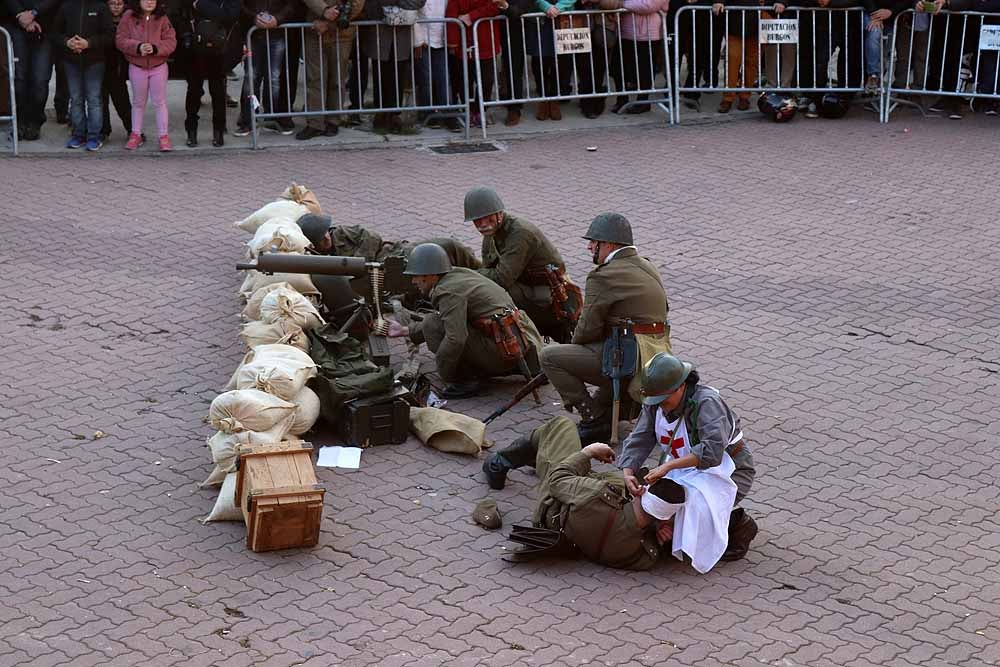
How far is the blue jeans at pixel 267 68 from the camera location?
1550 centimetres

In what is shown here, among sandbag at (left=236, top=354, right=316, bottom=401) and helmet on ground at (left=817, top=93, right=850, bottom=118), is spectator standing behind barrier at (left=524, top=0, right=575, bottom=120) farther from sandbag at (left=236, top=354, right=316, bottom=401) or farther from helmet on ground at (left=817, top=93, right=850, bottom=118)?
sandbag at (left=236, top=354, right=316, bottom=401)

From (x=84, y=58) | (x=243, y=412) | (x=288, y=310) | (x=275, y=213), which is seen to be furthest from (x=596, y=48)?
(x=243, y=412)

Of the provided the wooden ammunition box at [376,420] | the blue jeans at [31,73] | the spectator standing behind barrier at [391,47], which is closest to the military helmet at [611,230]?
the wooden ammunition box at [376,420]

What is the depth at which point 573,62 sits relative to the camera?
1655 cm

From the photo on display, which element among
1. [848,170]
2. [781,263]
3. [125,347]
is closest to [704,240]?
[781,263]

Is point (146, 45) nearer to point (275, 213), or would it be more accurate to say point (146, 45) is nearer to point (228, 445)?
point (275, 213)

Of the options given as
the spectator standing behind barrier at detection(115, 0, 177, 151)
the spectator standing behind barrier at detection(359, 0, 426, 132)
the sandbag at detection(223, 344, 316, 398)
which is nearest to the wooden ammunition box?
the sandbag at detection(223, 344, 316, 398)

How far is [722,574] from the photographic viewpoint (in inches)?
305

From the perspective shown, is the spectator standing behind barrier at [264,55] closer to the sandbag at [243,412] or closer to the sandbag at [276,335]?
the sandbag at [276,335]

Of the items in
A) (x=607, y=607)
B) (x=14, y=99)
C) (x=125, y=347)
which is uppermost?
(x=14, y=99)

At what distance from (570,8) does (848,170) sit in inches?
148

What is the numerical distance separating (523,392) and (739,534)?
2341 millimetres

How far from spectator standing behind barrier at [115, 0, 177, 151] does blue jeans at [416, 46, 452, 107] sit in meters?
2.83

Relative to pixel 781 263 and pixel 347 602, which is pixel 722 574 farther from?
pixel 781 263
